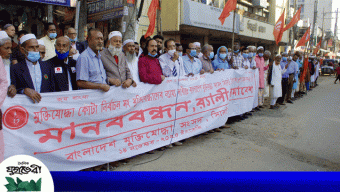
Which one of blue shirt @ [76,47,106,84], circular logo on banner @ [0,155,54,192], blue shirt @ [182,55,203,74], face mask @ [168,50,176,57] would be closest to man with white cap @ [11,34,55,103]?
blue shirt @ [76,47,106,84]

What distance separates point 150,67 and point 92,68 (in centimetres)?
123

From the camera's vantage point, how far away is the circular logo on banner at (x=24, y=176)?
1321mm

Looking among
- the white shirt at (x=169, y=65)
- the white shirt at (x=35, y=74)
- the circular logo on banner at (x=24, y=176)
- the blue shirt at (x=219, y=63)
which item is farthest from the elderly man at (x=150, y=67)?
the circular logo on banner at (x=24, y=176)

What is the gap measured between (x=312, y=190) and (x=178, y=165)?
318 centimetres

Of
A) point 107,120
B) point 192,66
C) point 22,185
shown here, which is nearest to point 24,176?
point 22,185

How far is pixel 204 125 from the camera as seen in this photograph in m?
5.80

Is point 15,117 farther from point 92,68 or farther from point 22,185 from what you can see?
point 22,185

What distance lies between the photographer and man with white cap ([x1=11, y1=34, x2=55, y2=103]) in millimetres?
3311

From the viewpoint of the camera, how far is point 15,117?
3141 millimetres

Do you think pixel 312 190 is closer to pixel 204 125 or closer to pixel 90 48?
pixel 90 48

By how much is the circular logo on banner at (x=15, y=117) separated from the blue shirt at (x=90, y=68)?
90 centimetres

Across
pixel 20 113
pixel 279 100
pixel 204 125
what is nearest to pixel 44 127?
pixel 20 113

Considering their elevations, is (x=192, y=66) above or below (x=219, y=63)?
below

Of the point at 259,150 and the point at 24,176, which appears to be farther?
the point at 259,150
